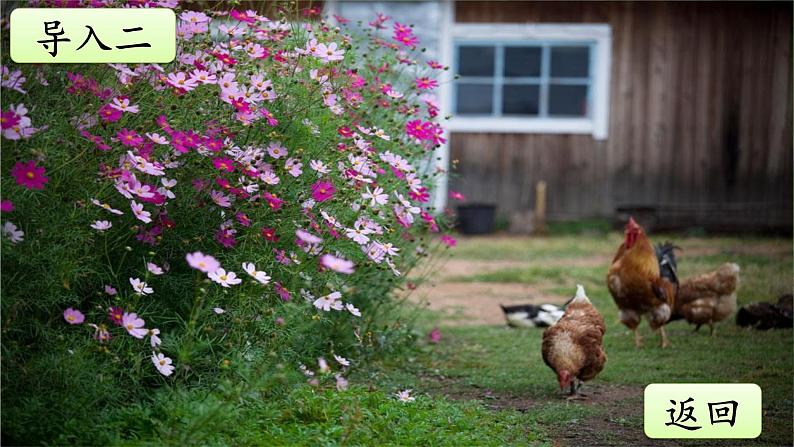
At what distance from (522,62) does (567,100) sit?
719mm

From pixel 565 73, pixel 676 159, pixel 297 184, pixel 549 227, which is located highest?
pixel 297 184

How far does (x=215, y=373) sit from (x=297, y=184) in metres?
0.74

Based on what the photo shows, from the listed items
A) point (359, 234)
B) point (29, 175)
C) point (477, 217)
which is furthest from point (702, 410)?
point (477, 217)

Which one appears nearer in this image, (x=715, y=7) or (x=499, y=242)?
(x=499, y=242)

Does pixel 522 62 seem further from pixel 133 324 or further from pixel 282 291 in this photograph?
pixel 133 324

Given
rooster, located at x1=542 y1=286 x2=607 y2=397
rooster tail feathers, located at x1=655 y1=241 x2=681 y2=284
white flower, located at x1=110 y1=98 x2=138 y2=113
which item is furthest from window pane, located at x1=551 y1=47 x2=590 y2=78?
white flower, located at x1=110 y1=98 x2=138 y2=113

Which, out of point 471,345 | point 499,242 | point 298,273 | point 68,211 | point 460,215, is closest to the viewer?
point 68,211

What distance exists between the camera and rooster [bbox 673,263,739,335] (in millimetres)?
5883

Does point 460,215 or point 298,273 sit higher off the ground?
point 298,273

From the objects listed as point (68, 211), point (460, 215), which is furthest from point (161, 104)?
point (460, 215)

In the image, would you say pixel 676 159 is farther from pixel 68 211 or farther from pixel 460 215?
pixel 68 211

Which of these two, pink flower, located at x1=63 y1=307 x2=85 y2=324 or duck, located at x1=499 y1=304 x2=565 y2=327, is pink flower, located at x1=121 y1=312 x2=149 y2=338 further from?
duck, located at x1=499 y1=304 x2=565 y2=327

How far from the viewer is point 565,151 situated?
12.2 meters

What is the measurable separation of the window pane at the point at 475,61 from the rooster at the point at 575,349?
26.9 feet
